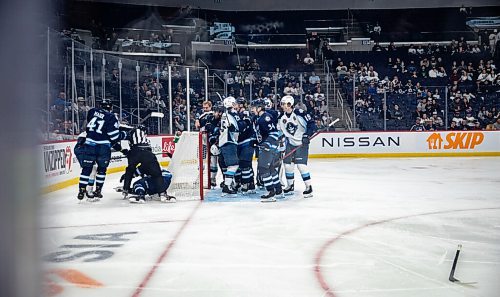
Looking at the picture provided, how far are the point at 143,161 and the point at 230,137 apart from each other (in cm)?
117

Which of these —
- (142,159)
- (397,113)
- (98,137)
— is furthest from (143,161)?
(397,113)

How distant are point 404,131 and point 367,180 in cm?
532

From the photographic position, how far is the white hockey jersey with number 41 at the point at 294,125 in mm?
6000

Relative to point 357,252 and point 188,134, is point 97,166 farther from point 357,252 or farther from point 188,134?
point 357,252

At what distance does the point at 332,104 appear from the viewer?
12312 mm

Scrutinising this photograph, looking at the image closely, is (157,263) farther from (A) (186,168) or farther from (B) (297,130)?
(B) (297,130)

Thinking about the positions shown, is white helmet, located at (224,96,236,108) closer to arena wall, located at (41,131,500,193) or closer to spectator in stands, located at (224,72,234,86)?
spectator in stands, located at (224,72,234,86)

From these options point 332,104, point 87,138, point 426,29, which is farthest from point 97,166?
point 426,29

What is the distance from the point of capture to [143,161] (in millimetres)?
5590

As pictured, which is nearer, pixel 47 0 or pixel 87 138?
pixel 47 0

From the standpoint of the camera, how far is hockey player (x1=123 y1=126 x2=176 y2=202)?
5598 millimetres

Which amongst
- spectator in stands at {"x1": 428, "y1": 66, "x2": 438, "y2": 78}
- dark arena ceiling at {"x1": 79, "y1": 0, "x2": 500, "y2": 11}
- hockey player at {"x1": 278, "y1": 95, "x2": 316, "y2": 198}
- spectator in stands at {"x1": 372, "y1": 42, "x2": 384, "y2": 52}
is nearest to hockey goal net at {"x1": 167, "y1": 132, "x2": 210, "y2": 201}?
hockey player at {"x1": 278, "y1": 95, "x2": 316, "y2": 198}

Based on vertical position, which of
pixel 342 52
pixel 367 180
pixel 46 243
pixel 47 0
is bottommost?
pixel 367 180

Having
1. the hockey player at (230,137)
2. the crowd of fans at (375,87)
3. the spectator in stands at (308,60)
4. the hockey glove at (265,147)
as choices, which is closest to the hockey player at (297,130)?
the hockey glove at (265,147)
